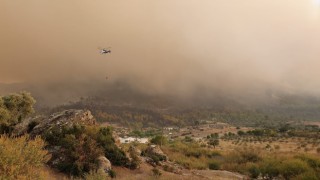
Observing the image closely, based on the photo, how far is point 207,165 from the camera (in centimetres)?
4547

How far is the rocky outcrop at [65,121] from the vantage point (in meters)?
37.6

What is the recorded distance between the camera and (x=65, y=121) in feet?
125

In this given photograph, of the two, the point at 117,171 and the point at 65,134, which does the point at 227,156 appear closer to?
the point at 117,171

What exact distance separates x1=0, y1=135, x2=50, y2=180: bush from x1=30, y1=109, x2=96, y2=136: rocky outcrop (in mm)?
17752

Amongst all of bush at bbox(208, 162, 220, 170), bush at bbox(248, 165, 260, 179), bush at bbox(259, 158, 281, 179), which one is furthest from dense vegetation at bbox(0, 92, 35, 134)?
bush at bbox(259, 158, 281, 179)

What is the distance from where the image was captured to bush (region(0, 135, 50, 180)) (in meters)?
16.6

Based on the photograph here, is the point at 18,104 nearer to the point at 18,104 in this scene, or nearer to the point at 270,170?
the point at 18,104

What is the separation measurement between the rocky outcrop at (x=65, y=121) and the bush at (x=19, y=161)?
1775 cm


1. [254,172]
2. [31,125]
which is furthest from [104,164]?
[254,172]

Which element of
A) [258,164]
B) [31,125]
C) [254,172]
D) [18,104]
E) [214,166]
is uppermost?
[18,104]

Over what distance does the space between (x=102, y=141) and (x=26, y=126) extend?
11.9 metres

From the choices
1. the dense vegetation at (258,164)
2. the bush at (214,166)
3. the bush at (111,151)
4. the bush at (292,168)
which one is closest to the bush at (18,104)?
the bush at (111,151)

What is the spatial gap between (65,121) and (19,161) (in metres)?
20.6

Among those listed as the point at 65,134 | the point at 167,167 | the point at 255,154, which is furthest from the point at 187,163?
the point at 65,134
